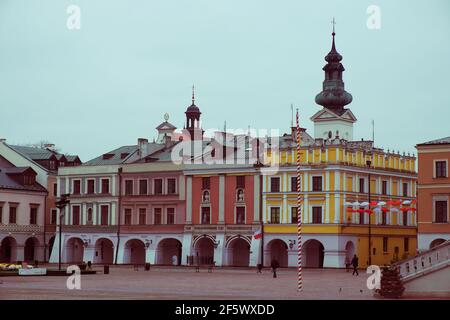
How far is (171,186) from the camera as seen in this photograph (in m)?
80.6

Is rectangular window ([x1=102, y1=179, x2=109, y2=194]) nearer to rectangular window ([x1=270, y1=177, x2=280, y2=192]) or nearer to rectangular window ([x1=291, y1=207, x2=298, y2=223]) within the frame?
rectangular window ([x1=270, y1=177, x2=280, y2=192])

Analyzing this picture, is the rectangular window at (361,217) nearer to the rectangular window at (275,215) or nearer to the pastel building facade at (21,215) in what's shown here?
the rectangular window at (275,215)

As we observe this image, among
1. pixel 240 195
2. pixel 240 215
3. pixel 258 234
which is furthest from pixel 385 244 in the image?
pixel 240 195

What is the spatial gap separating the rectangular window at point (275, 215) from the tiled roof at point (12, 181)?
23359 millimetres

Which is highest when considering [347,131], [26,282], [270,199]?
[347,131]

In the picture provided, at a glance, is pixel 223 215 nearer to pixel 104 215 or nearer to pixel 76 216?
pixel 104 215

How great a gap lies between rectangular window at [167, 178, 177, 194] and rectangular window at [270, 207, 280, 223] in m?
9.42

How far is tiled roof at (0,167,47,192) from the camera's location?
8400 cm

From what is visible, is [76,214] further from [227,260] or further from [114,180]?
[227,260]

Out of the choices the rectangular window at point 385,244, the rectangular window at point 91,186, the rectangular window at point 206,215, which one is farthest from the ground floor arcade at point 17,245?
the rectangular window at point 385,244

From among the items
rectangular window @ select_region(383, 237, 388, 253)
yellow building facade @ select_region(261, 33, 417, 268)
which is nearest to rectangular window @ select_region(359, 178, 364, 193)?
yellow building facade @ select_region(261, 33, 417, 268)
